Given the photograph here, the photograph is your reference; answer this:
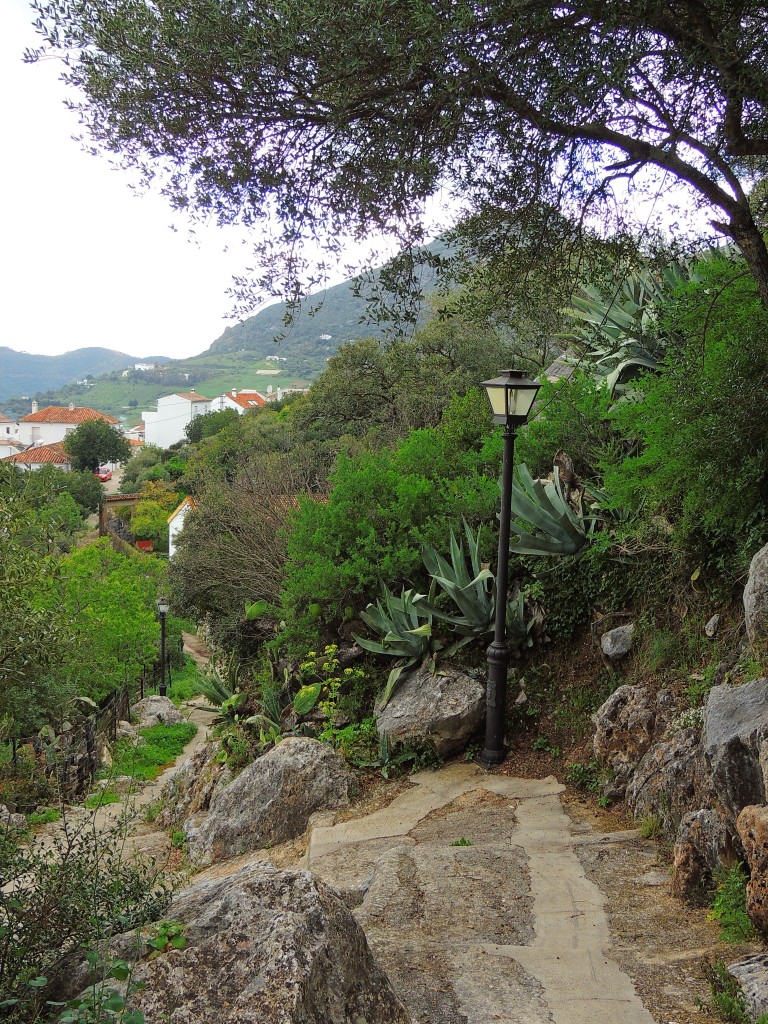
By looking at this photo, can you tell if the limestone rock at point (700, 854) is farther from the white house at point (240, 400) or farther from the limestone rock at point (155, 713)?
the white house at point (240, 400)

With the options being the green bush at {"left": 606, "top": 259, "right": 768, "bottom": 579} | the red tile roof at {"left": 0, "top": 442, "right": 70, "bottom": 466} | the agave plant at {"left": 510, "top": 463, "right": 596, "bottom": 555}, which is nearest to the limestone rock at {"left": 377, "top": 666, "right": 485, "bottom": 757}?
the agave plant at {"left": 510, "top": 463, "right": 596, "bottom": 555}

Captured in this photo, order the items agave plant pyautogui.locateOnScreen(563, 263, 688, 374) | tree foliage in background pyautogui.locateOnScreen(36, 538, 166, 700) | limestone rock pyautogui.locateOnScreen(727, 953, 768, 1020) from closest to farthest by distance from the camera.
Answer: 1. limestone rock pyautogui.locateOnScreen(727, 953, 768, 1020)
2. agave plant pyautogui.locateOnScreen(563, 263, 688, 374)
3. tree foliage in background pyautogui.locateOnScreen(36, 538, 166, 700)

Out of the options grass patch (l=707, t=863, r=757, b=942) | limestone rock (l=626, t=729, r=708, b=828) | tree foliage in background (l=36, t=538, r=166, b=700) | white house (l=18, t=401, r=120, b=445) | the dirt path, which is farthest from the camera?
white house (l=18, t=401, r=120, b=445)

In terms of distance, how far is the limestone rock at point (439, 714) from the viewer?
7.74m

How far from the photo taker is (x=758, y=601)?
17.0 ft

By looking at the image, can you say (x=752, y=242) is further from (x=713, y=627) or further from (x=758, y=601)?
(x=713, y=627)

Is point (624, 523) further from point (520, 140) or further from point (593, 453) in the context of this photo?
point (520, 140)

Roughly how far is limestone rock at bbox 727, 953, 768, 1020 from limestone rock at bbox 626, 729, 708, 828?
1645 millimetres

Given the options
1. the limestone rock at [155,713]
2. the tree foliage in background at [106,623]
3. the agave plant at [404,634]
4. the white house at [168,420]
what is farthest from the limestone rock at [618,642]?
the white house at [168,420]

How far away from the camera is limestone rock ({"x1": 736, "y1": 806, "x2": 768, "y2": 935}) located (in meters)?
3.78

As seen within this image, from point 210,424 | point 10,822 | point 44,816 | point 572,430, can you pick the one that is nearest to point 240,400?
point 210,424

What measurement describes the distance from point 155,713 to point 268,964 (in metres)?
24.4

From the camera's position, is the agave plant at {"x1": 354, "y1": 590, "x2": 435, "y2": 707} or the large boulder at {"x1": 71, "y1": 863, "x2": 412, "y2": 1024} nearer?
the large boulder at {"x1": 71, "y1": 863, "x2": 412, "y2": 1024}

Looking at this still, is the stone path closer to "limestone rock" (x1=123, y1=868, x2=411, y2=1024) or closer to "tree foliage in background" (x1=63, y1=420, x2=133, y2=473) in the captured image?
"limestone rock" (x1=123, y1=868, x2=411, y2=1024)
